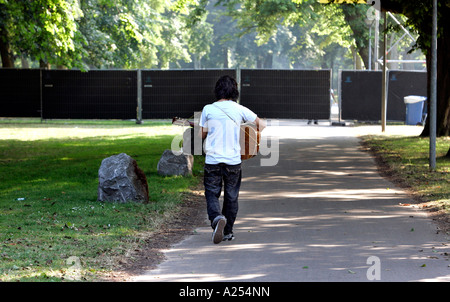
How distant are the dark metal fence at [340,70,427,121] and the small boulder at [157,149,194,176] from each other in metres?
16.7

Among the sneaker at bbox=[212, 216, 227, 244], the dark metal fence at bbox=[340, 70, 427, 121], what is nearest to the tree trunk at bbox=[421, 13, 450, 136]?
the dark metal fence at bbox=[340, 70, 427, 121]

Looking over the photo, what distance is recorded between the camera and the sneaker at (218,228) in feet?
27.9

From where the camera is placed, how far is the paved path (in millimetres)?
7168

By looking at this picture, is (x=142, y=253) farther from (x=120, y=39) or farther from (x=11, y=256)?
(x=120, y=39)

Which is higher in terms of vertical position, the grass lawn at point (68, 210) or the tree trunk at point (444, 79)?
the tree trunk at point (444, 79)

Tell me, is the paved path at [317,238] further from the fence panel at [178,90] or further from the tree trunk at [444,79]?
the fence panel at [178,90]

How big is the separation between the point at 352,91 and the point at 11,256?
2391cm

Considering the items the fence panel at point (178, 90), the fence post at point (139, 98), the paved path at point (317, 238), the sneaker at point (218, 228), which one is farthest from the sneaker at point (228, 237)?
the fence post at point (139, 98)

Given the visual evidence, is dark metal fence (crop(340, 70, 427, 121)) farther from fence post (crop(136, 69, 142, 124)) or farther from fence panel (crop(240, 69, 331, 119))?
fence post (crop(136, 69, 142, 124))

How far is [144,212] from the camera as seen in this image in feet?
34.4

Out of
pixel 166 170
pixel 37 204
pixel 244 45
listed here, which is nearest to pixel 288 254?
pixel 37 204

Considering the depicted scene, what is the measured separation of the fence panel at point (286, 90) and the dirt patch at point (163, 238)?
1685 centimetres

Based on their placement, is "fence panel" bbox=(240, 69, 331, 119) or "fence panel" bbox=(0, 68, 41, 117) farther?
"fence panel" bbox=(0, 68, 41, 117)

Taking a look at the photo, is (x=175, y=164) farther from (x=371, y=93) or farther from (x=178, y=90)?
(x=371, y=93)
